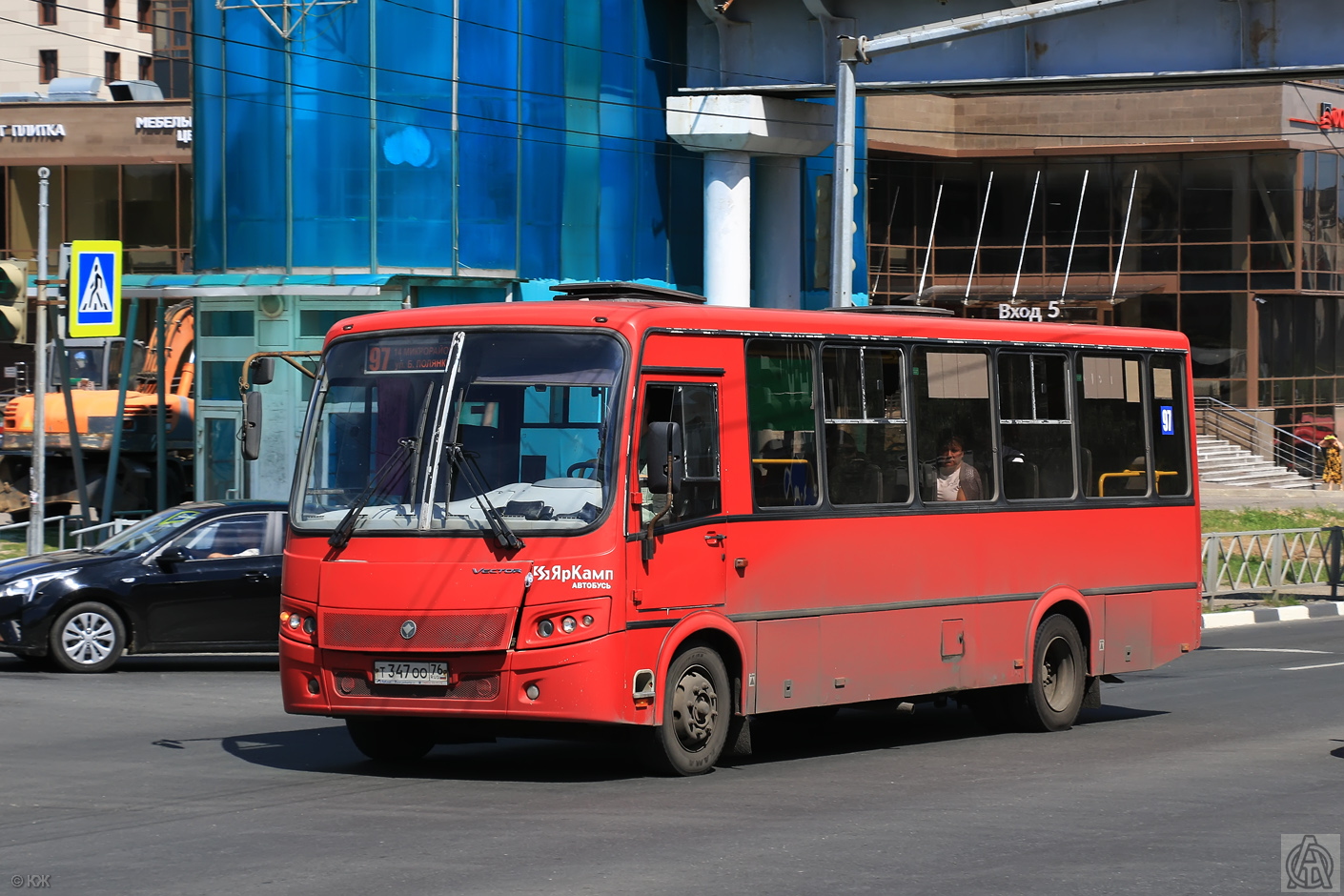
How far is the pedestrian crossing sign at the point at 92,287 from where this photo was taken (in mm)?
23266

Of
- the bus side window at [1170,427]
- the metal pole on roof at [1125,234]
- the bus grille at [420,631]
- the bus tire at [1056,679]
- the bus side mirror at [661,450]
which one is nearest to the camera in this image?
the bus side mirror at [661,450]

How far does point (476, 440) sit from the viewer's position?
33.3ft

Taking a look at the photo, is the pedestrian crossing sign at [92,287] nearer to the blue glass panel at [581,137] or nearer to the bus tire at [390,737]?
the blue glass panel at [581,137]

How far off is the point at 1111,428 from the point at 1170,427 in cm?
86

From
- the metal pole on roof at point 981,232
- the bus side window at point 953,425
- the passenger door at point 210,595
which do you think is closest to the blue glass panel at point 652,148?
the passenger door at point 210,595

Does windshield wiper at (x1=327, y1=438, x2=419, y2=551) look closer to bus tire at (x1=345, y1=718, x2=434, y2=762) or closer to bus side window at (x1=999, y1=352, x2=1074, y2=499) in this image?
bus tire at (x1=345, y1=718, x2=434, y2=762)

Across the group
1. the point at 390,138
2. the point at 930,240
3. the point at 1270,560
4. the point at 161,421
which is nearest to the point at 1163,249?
the point at 930,240

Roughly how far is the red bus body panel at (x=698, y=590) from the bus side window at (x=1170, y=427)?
50.5 inches

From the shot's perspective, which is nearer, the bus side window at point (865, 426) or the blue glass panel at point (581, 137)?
the bus side window at point (865, 426)

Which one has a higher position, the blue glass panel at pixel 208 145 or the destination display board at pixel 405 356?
the blue glass panel at pixel 208 145

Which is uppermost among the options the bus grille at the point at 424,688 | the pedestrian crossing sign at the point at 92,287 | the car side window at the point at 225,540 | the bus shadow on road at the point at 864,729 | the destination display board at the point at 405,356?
the pedestrian crossing sign at the point at 92,287

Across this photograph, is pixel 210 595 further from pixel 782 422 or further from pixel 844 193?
pixel 782 422

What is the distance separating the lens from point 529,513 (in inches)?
392

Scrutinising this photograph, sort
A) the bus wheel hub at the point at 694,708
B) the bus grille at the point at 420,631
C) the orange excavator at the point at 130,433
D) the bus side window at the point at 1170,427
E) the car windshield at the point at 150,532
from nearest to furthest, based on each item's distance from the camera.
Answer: the bus grille at the point at 420,631, the bus wheel hub at the point at 694,708, the bus side window at the point at 1170,427, the car windshield at the point at 150,532, the orange excavator at the point at 130,433
